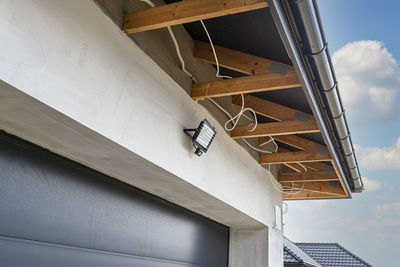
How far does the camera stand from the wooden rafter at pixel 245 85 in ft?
7.47

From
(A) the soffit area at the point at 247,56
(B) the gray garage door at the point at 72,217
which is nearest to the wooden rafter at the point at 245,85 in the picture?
(A) the soffit area at the point at 247,56

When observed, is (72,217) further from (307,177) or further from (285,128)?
(307,177)

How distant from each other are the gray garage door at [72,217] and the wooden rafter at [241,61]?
3.34ft

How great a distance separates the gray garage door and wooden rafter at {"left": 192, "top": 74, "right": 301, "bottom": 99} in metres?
0.79

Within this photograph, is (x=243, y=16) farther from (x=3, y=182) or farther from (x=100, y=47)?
(x=3, y=182)

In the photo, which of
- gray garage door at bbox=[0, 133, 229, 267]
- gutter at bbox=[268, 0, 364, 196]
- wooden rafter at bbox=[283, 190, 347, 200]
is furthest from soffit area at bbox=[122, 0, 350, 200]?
wooden rafter at bbox=[283, 190, 347, 200]

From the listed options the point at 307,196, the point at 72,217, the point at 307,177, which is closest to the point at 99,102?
the point at 72,217

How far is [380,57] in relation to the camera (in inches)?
1203

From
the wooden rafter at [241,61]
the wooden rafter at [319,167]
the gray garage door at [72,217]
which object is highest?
the wooden rafter at [241,61]

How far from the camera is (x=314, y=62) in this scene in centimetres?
203

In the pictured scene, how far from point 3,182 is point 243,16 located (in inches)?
62.9

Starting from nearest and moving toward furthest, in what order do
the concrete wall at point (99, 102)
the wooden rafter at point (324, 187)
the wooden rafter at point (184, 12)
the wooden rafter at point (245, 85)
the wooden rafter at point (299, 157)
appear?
the concrete wall at point (99, 102), the wooden rafter at point (184, 12), the wooden rafter at point (245, 85), the wooden rafter at point (299, 157), the wooden rafter at point (324, 187)

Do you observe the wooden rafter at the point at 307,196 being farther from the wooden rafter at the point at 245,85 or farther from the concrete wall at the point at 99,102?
the wooden rafter at the point at 245,85

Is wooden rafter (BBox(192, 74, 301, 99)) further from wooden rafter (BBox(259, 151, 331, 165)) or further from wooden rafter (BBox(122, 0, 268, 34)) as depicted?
wooden rafter (BBox(259, 151, 331, 165))
